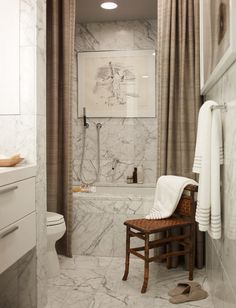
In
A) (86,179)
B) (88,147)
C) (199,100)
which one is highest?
(199,100)

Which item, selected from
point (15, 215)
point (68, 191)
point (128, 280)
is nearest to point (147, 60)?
point (68, 191)

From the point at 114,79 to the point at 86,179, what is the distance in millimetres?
1309

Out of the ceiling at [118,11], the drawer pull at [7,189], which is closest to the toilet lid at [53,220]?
the drawer pull at [7,189]

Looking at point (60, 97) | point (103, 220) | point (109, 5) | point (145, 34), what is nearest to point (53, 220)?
point (103, 220)

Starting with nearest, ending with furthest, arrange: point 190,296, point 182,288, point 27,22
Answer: point 27,22, point 190,296, point 182,288

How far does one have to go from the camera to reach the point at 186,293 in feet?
8.44

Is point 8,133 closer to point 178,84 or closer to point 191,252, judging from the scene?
point 178,84

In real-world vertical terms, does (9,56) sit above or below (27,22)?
below

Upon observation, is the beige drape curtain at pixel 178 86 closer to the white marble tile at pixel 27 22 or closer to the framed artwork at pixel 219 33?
the framed artwork at pixel 219 33

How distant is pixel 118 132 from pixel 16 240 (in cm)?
268

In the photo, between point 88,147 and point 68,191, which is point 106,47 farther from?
point 68,191

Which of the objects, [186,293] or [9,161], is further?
[186,293]

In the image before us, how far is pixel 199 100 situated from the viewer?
3.13 m

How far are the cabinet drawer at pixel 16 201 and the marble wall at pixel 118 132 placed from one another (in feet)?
7.51
